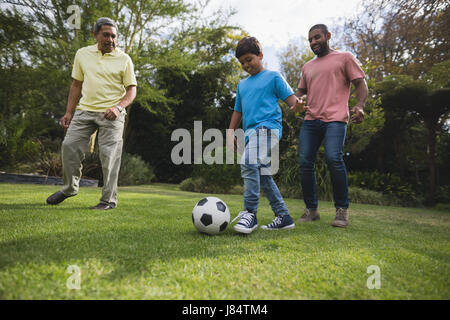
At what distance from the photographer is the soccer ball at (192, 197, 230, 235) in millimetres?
2314

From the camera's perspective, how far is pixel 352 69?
306cm

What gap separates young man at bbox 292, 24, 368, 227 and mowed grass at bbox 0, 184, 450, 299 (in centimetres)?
70

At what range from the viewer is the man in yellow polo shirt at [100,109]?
3.23m

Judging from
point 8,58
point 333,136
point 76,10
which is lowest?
point 333,136

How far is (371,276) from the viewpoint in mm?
1480

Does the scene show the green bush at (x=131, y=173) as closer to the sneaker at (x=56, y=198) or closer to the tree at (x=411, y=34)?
the sneaker at (x=56, y=198)

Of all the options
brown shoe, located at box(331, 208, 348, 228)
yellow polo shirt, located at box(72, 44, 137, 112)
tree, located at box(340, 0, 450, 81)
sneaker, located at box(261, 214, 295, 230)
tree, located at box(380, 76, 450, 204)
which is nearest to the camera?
sneaker, located at box(261, 214, 295, 230)

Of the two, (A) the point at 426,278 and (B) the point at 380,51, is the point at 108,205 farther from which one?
(B) the point at 380,51

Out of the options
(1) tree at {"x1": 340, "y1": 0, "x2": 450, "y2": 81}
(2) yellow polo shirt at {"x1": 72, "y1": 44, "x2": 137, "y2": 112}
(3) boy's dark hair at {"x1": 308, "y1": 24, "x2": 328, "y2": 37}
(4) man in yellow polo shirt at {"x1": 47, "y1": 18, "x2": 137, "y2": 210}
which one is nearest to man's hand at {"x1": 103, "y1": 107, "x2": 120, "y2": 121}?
(4) man in yellow polo shirt at {"x1": 47, "y1": 18, "x2": 137, "y2": 210}

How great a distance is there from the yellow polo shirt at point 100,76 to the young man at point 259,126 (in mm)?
1561

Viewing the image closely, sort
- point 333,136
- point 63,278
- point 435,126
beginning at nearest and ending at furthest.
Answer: point 63,278
point 333,136
point 435,126

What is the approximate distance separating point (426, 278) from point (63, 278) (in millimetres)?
1913

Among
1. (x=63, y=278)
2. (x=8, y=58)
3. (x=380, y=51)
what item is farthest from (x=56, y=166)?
(x=380, y=51)

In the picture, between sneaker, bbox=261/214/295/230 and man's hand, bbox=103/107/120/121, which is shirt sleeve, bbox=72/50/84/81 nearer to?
man's hand, bbox=103/107/120/121
